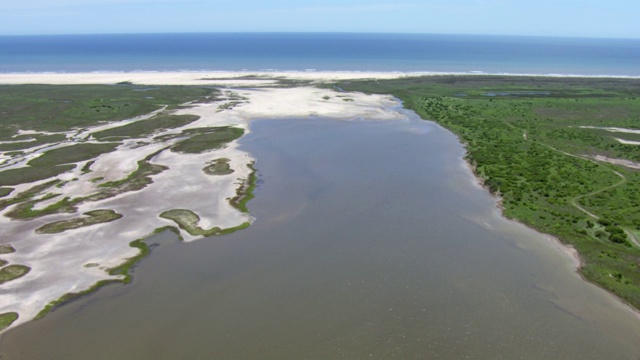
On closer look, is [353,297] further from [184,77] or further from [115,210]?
[184,77]

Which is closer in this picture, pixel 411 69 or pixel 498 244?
pixel 498 244

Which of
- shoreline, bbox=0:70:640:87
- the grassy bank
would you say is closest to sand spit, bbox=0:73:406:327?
the grassy bank

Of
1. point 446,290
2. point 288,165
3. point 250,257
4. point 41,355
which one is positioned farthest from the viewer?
point 288,165

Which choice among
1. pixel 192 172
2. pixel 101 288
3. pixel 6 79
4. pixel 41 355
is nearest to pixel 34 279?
pixel 101 288

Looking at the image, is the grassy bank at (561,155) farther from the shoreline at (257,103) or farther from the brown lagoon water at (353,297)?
the brown lagoon water at (353,297)

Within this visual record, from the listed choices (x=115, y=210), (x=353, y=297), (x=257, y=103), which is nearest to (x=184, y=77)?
(x=257, y=103)

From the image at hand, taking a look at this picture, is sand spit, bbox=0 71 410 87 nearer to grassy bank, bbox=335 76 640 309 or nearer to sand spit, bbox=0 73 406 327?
grassy bank, bbox=335 76 640 309

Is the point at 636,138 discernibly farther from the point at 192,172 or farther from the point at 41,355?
the point at 41,355
